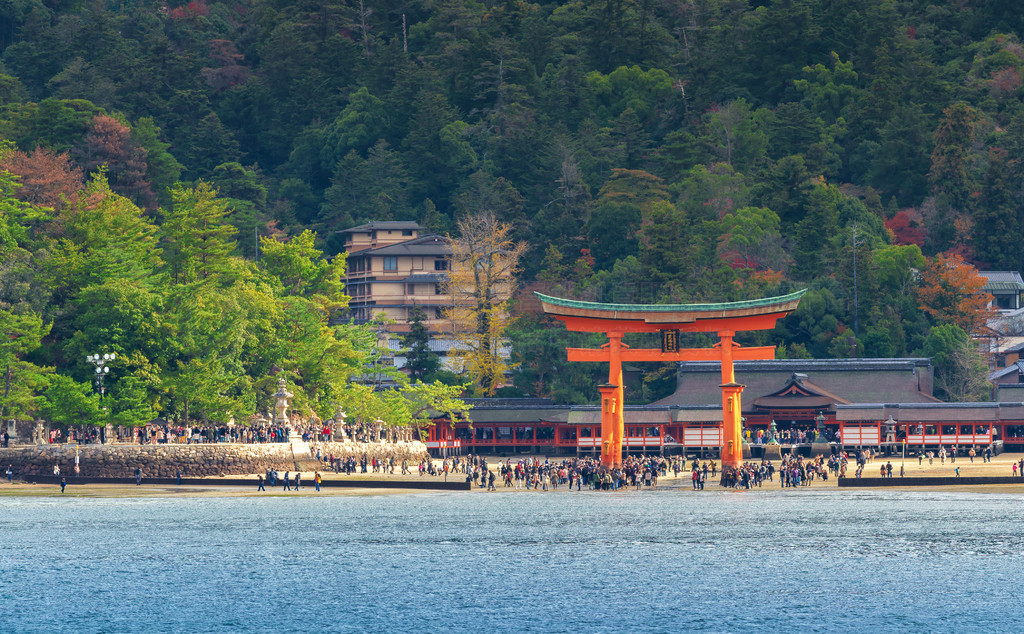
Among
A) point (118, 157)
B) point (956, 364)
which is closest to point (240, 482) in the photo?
point (956, 364)

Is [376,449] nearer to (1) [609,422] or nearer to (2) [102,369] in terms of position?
(1) [609,422]

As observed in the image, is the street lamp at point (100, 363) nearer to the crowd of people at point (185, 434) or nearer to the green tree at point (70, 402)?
the green tree at point (70, 402)

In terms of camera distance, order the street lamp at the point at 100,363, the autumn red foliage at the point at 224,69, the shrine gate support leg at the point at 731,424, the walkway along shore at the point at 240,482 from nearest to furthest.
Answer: the walkway along shore at the point at 240,482 < the street lamp at the point at 100,363 < the shrine gate support leg at the point at 731,424 < the autumn red foliage at the point at 224,69

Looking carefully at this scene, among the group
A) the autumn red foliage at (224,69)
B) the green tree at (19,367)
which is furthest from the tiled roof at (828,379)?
the autumn red foliage at (224,69)

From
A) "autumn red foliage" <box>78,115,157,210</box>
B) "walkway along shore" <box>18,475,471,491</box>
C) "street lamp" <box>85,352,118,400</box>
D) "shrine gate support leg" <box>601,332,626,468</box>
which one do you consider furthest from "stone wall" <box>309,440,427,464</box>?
"autumn red foliage" <box>78,115,157,210</box>

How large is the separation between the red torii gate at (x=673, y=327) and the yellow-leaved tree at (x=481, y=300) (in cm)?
2398

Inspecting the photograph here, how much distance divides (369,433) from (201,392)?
39.4 feet

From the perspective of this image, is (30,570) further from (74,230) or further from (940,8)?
(940,8)

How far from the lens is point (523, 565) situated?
45.8m

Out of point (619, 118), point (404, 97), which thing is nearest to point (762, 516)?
point (619, 118)

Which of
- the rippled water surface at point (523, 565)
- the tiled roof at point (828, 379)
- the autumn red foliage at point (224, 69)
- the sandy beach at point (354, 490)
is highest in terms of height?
the autumn red foliage at point (224, 69)

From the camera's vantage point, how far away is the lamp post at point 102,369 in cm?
6450

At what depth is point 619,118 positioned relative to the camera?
123125 millimetres

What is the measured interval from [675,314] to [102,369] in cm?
2803
